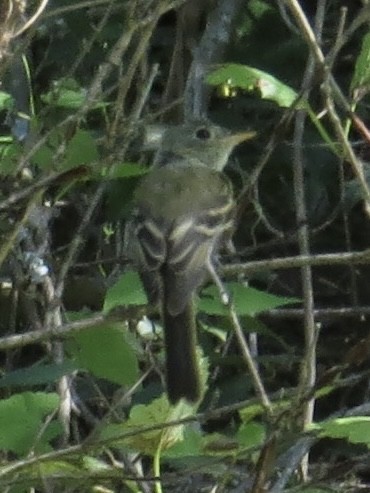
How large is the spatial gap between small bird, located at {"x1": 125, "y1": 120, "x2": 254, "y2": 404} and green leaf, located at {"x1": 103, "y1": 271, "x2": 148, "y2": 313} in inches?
8.7

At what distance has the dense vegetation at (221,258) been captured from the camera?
9.61ft

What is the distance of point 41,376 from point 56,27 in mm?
1979

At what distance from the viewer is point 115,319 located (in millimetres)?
3211

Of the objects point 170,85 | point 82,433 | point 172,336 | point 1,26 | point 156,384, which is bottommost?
point 82,433

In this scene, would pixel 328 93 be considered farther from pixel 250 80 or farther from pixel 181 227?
pixel 181 227

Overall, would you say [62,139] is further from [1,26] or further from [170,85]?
[170,85]

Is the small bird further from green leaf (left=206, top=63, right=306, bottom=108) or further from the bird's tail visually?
green leaf (left=206, top=63, right=306, bottom=108)

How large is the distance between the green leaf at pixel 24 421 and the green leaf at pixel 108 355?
14 centimetres

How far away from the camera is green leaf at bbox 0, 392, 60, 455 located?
9.39ft

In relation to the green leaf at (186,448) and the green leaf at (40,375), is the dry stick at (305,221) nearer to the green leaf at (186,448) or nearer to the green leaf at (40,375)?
the green leaf at (186,448)

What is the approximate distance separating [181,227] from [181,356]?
2.31ft

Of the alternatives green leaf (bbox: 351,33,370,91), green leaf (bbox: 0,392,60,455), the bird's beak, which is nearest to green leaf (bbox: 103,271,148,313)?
green leaf (bbox: 0,392,60,455)

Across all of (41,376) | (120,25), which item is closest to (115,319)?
(41,376)

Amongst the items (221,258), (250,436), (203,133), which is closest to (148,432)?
(250,436)
